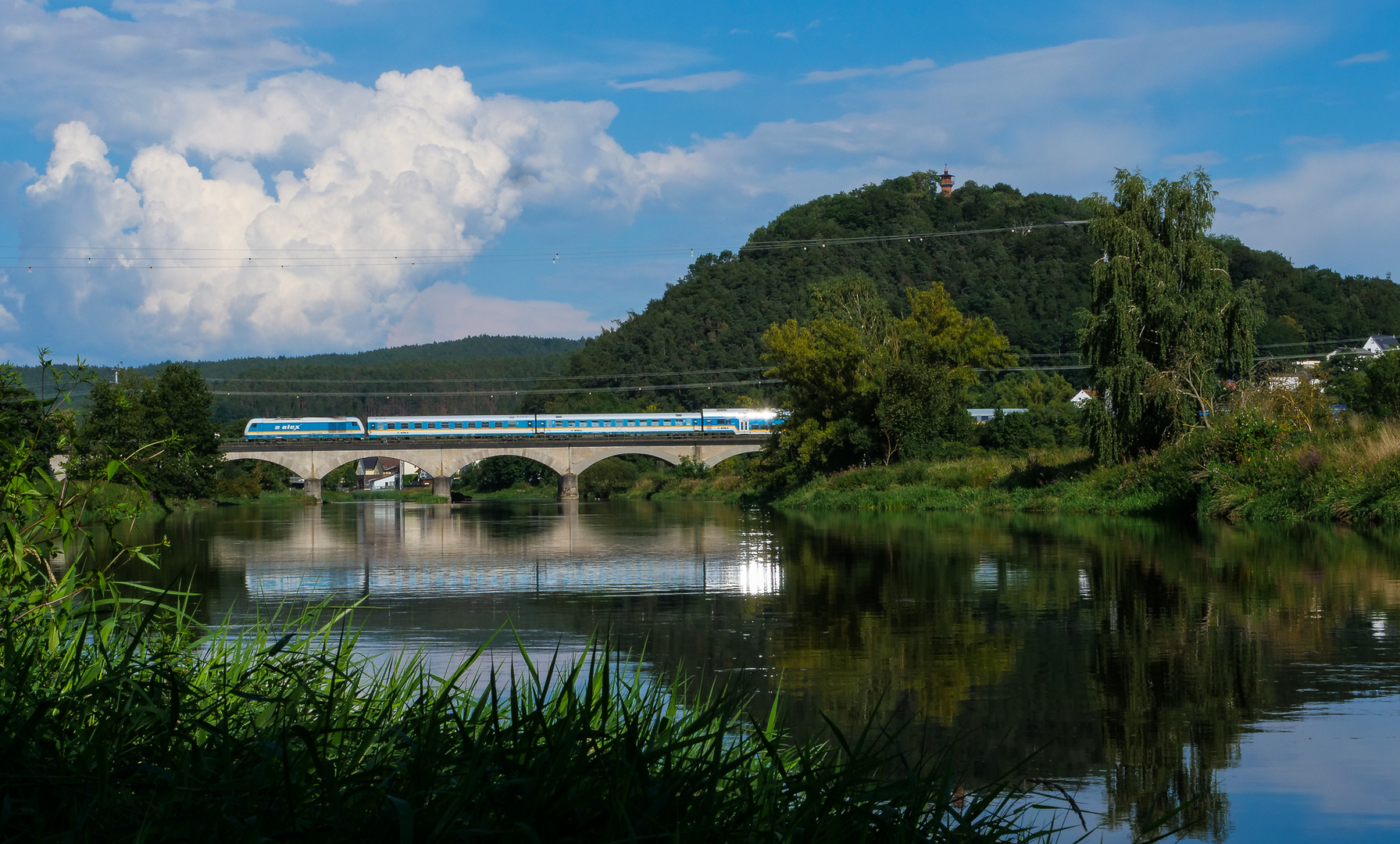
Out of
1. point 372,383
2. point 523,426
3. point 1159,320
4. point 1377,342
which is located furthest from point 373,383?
point 1159,320

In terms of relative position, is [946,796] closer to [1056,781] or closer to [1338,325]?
[1056,781]

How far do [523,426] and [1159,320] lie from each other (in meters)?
54.1

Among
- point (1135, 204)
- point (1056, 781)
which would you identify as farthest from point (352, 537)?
point (1056, 781)

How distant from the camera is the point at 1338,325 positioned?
255 feet

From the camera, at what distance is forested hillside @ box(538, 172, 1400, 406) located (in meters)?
81.2

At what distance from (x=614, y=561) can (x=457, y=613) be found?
6604mm

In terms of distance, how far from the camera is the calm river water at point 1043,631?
520cm

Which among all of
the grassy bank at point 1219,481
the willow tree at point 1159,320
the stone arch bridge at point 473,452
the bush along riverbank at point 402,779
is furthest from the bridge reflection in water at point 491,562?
the stone arch bridge at point 473,452

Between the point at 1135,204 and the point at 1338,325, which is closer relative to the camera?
the point at 1135,204

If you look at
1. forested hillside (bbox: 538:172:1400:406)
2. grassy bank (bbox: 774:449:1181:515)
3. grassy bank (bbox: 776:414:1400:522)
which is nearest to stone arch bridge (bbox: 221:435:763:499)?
forested hillside (bbox: 538:172:1400:406)

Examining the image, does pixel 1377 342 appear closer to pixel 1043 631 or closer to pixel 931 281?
pixel 931 281

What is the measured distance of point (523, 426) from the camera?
7719cm

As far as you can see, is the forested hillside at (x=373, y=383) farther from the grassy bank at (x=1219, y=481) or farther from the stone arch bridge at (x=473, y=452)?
the grassy bank at (x=1219, y=481)

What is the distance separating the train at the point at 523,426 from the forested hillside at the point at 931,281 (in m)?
11.3
